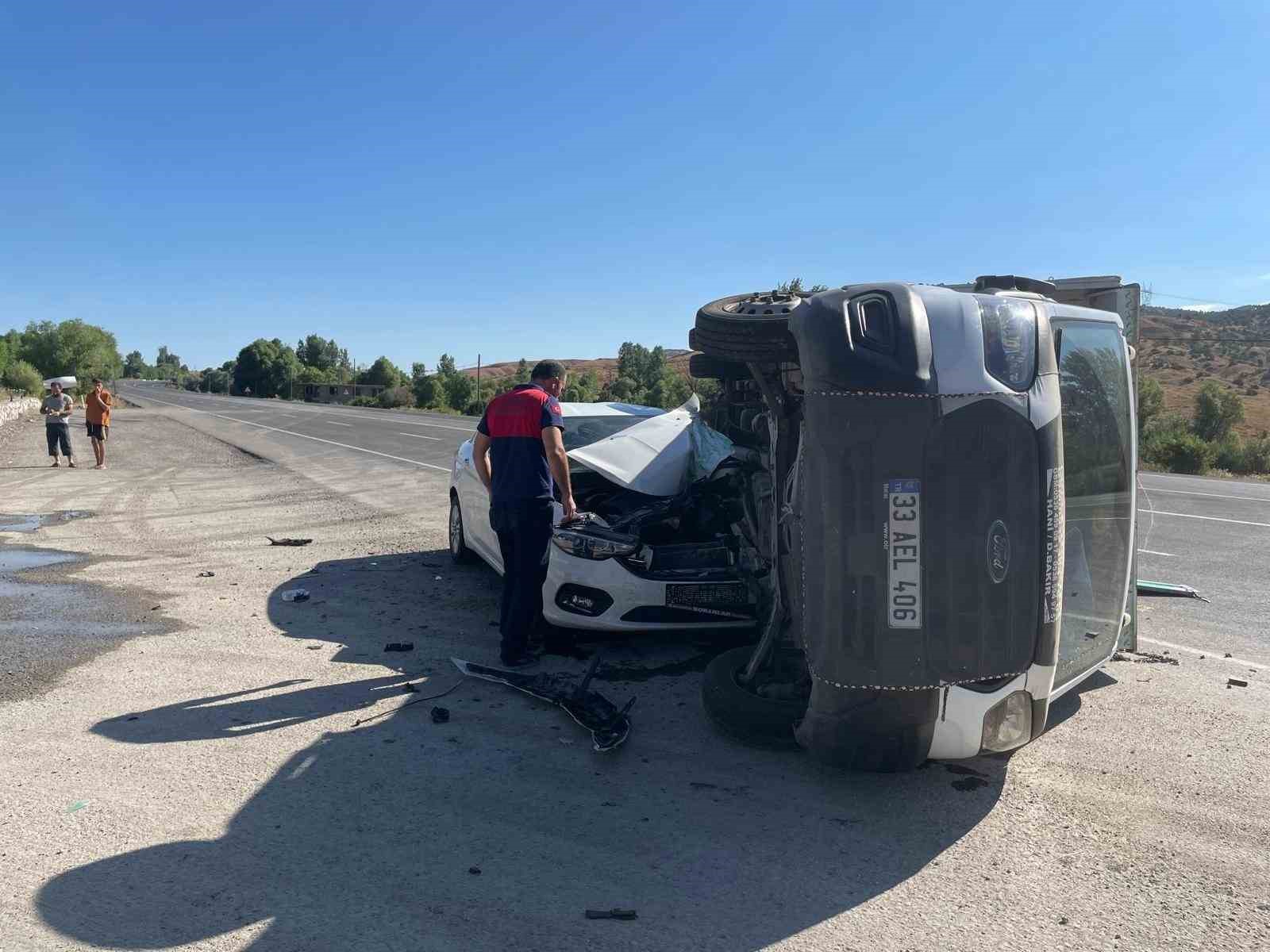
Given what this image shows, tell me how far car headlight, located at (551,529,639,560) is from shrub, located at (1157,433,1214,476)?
27.0 meters

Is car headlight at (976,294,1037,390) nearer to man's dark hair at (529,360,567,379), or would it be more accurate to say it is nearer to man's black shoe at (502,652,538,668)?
man's dark hair at (529,360,567,379)

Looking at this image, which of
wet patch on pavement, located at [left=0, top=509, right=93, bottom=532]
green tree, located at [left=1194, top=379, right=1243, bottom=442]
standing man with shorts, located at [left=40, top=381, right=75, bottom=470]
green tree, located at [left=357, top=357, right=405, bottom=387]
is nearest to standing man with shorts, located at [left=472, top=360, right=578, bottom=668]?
wet patch on pavement, located at [left=0, top=509, right=93, bottom=532]

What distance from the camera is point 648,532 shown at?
6.27 m

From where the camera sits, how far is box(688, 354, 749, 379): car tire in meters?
5.14

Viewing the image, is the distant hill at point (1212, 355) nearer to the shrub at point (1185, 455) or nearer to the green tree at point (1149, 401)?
the green tree at point (1149, 401)

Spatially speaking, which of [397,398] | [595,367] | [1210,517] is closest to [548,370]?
[1210,517]

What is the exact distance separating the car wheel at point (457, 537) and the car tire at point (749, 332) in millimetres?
4706

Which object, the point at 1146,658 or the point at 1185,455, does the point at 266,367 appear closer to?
the point at 1185,455

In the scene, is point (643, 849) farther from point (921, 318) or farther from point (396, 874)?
point (921, 318)

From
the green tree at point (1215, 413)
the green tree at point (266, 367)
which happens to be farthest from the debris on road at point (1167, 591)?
the green tree at point (266, 367)

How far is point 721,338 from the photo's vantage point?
4234mm

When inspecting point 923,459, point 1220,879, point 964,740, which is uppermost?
point 923,459

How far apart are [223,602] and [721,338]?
201 inches

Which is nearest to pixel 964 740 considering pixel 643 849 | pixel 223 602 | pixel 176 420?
pixel 643 849
